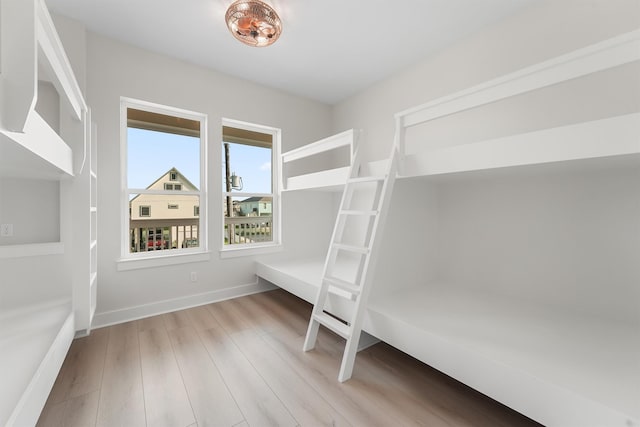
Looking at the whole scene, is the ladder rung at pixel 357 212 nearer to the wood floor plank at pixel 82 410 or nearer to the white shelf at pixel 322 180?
the white shelf at pixel 322 180

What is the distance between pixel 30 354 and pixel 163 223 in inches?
69.5

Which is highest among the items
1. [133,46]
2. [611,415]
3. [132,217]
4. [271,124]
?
[133,46]

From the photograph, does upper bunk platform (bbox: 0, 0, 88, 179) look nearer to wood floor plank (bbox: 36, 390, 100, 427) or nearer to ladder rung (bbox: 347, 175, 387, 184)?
wood floor plank (bbox: 36, 390, 100, 427)

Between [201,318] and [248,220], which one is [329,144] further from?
[201,318]

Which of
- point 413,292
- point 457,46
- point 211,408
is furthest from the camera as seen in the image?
point 457,46

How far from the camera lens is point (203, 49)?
8.91 ft

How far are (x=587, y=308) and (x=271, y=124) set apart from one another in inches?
142

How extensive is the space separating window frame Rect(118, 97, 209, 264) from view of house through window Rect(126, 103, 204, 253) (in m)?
0.03

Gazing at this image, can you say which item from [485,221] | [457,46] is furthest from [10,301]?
[457,46]

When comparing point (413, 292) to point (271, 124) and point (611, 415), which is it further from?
point (271, 124)

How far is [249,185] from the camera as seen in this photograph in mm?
3527

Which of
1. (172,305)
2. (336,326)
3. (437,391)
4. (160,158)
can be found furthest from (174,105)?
(437,391)

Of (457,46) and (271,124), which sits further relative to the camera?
Result: (271,124)

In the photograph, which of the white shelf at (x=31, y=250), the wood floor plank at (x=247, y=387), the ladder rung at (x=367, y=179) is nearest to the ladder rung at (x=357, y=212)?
the ladder rung at (x=367, y=179)
